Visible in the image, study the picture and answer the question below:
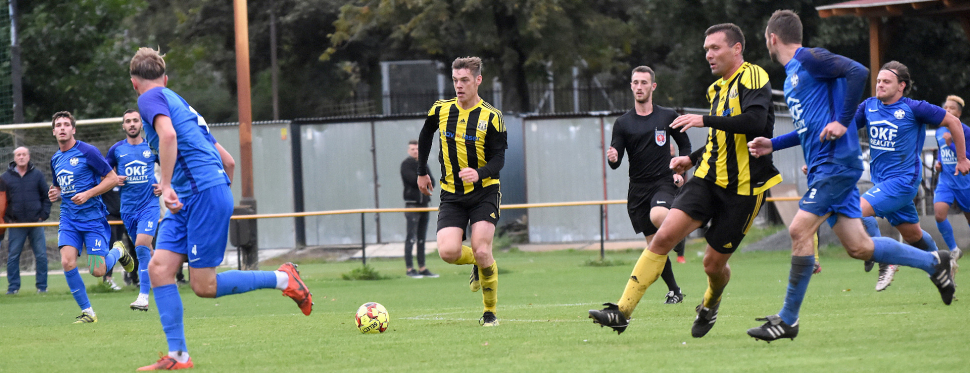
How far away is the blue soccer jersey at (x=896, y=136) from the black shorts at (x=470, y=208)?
326cm

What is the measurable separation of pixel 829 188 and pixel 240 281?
355cm

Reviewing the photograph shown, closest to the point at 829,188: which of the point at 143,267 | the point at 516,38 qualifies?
the point at 143,267

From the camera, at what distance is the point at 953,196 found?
11211 millimetres

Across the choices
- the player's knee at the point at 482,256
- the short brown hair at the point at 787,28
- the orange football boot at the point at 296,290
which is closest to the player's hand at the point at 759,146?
the short brown hair at the point at 787,28

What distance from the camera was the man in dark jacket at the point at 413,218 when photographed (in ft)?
49.7

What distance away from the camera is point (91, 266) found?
10555 millimetres

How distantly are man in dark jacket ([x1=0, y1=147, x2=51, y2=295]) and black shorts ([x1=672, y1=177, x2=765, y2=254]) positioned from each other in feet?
37.2

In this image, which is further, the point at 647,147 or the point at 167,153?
the point at 647,147

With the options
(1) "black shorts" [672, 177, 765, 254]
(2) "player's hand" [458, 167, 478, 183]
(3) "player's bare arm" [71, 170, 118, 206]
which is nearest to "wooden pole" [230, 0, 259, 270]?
(3) "player's bare arm" [71, 170, 118, 206]

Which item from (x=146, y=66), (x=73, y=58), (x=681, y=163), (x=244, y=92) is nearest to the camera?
(x=146, y=66)

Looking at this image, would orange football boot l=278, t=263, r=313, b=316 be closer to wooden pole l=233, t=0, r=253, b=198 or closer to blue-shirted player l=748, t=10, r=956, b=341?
blue-shirted player l=748, t=10, r=956, b=341

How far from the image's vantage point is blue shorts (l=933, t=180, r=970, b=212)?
11.1 m

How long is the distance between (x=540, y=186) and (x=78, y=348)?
1532cm

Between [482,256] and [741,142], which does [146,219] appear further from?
[741,142]
